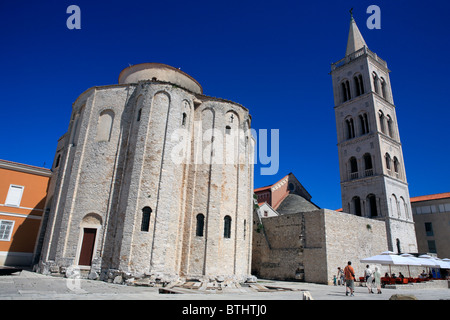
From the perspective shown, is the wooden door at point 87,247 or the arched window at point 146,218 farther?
the wooden door at point 87,247

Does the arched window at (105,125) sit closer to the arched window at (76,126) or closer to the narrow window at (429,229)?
the arched window at (76,126)

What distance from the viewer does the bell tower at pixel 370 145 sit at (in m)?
31.9

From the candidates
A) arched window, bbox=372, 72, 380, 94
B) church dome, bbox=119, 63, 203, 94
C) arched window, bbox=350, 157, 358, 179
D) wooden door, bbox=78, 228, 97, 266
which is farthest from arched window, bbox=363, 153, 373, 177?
wooden door, bbox=78, 228, 97, 266

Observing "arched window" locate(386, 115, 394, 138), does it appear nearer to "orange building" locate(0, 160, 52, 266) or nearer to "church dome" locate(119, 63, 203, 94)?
"church dome" locate(119, 63, 203, 94)

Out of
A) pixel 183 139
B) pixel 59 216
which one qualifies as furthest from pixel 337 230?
pixel 59 216

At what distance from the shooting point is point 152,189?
1719 cm

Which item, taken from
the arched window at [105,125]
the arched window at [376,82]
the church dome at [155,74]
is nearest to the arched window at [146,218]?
the arched window at [105,125]

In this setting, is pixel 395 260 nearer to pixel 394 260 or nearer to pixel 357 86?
pixel 394 260

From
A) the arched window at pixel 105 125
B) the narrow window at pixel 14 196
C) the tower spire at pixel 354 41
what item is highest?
the tower spire at pixel 354 41

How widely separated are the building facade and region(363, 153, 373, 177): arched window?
10849 mm

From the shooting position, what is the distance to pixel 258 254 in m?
25.6

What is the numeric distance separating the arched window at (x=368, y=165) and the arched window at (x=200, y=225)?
77.7ft

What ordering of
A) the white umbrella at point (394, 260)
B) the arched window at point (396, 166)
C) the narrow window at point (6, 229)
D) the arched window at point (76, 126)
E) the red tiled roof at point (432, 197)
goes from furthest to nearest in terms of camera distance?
the red tiled roof at point (432, 197)
the arched window at point (396, 166)
the narrow window at point (6, 229)
the arched window at point (76, 126)
the white umbrella at point (394, 260)

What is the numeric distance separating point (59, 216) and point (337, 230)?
19.6 meters
